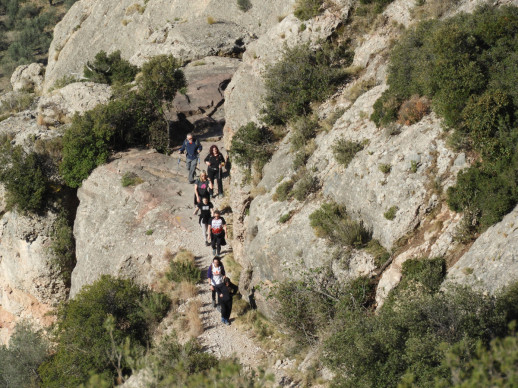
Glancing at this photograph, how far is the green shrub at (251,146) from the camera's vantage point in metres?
20.0

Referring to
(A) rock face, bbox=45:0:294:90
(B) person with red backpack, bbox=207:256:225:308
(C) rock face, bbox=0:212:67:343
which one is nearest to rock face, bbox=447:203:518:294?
A: (B) person with red backpack, bbox=207:256:225:308

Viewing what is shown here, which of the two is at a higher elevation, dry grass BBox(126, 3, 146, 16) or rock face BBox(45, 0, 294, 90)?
dry grass BBox(126, 3, 146, 16)

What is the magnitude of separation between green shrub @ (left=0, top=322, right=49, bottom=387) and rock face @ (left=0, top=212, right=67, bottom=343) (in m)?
6.70

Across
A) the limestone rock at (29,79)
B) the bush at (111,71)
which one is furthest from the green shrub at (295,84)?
the limestone rock at (29,79)

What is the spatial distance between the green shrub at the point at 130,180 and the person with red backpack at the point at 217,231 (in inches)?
247

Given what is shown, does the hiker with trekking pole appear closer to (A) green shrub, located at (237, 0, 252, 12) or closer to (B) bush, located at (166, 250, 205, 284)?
(B) bush, located at (166, 250, 205, 284)

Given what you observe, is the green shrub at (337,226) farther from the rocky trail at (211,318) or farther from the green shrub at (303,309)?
the rocky trail at (211,318)

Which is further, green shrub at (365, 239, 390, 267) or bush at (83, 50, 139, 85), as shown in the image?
bush at (83, 50, 139, 85)

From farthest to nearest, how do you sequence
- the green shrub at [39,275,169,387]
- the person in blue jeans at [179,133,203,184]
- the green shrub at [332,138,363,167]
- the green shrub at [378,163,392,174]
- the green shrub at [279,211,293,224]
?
1. the person in blue jeans at [179,133,203,184]
2. the green shrub at [279,211,293,224]
3. the green shrub at [332,138,363,167]
4. the green shrub at [39,275,169,387]
5. the green shrub at [378,163,392,174]

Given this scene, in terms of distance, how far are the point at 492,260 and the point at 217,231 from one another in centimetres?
973

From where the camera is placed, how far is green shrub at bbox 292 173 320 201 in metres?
16.6

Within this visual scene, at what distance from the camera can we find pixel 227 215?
Result: 71.0ft

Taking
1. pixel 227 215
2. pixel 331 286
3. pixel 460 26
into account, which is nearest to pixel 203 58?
pixel 227 215

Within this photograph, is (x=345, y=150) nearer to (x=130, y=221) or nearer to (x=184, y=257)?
(x=184, y=257)
